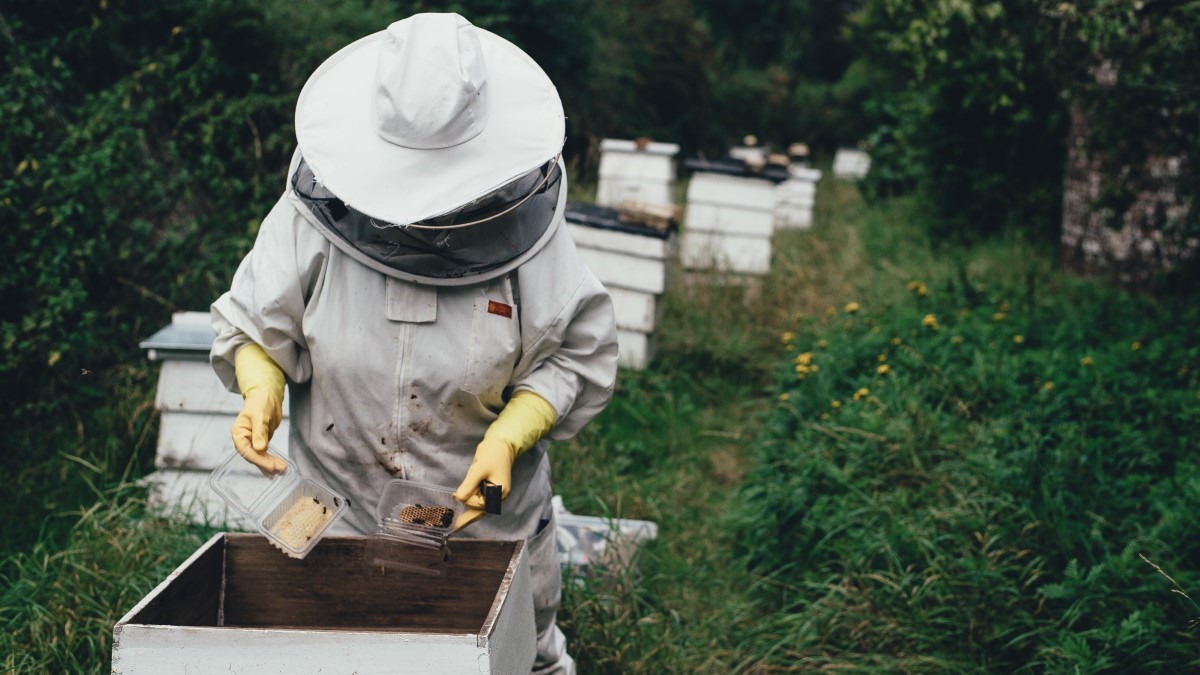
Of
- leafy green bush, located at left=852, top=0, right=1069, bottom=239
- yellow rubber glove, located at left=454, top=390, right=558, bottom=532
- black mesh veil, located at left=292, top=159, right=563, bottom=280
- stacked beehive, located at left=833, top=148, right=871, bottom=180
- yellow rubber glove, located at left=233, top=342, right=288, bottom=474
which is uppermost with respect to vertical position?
black mesh veil, located at left=292, top=159, right=563, bottom=280

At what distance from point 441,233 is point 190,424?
1.89 meters

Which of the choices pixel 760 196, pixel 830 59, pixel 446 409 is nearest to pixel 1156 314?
pixel 760 196

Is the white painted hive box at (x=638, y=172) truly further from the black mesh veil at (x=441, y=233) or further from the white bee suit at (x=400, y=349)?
the black mesh veil at (x=441, y=233)

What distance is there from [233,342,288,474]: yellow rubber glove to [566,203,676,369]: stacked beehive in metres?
3.38

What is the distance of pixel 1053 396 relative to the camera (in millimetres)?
4121

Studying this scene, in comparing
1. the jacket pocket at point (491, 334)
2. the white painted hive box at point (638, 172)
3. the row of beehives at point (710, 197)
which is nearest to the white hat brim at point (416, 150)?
the jacket pocket at point (491, 334)

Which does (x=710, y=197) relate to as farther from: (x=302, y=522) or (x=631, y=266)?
(x=302, y=522)

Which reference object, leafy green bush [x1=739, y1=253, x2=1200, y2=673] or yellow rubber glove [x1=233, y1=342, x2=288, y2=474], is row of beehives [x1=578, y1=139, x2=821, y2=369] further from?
yellow rubber glove [x1=233, y1=342, x2=288, y2=474]

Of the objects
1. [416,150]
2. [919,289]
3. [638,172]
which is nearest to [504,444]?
[416,150]

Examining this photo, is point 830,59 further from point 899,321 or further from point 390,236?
point 390,236

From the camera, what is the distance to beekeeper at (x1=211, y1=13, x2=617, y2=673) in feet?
6.71

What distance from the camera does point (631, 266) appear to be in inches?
221

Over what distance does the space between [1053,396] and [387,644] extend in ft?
10.9

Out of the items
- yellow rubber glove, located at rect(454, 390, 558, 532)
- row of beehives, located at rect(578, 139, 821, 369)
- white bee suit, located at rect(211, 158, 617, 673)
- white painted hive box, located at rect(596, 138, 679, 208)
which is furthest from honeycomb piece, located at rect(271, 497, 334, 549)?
white painted hive box, located at rect(596, 138, 679, 208)
